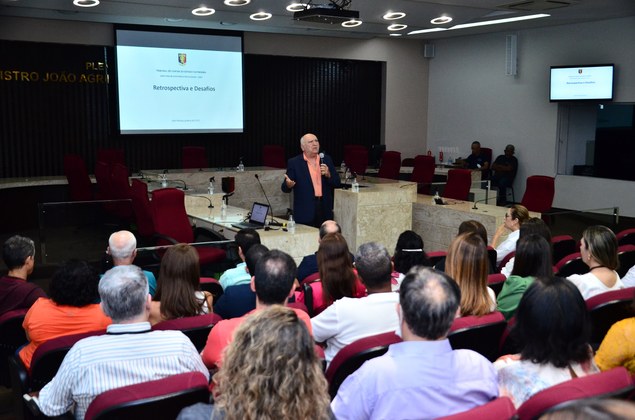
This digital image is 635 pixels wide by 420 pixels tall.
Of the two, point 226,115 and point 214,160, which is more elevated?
point 226,115

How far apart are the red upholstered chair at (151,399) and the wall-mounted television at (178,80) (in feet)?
35.0

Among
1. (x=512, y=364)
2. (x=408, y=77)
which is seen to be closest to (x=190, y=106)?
(x=408, y=77)

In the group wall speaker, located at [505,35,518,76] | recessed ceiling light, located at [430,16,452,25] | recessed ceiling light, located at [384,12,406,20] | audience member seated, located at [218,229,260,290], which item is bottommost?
audience member seated, located at [218,229,260,290]

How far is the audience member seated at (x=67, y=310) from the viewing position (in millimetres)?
3188

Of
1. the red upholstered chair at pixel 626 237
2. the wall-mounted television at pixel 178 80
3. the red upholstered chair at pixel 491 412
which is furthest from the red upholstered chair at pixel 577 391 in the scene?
the wall-mounted television at pixel 178 80

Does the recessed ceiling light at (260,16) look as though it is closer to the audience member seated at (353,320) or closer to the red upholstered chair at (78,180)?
the red upholstered chair at (78,180)

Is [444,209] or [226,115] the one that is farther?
[226,115]

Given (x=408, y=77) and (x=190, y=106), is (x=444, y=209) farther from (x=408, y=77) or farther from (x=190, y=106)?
(x=408, y=77)

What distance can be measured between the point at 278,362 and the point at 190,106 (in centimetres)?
1157

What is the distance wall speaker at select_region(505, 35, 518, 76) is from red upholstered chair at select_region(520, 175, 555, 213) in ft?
17.3

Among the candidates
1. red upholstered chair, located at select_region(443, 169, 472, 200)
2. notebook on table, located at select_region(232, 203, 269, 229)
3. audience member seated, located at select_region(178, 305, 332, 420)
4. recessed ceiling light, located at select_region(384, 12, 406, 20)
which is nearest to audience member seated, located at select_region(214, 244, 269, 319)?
audience member seated, located at select_region(178, 305, 332, 420)

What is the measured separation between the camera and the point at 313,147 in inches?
292

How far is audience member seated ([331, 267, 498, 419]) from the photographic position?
2.06 meters

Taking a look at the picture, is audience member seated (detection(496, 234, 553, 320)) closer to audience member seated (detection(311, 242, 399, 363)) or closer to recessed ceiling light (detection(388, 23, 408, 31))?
audience member seated (detection(311, 242, 399, 363))
